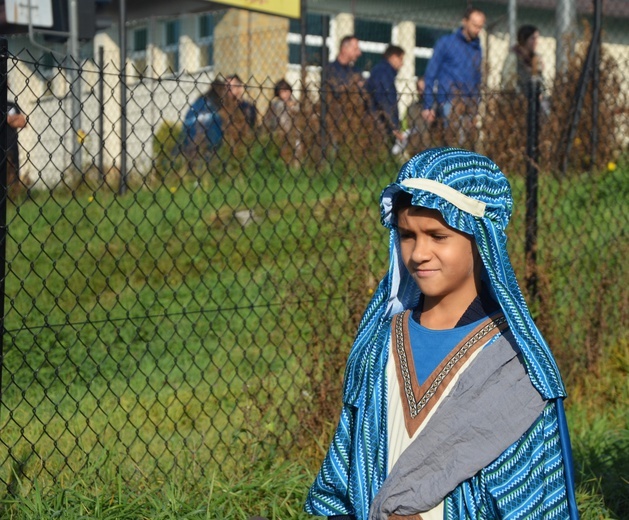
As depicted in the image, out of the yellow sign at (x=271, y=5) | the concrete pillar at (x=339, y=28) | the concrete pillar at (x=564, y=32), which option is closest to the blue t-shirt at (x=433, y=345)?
the concrete pillar at (x=564, y=32)

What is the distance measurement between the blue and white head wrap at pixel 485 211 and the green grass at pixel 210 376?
1.58 meters

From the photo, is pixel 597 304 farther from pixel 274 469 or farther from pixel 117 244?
pixel 117 244

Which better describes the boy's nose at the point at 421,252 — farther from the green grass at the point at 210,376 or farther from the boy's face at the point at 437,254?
the green grass at the point at 210,376

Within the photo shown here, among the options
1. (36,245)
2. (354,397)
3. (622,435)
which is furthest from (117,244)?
(354,397)

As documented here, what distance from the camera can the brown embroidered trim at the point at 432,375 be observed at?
2.24m

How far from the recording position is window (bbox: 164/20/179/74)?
54.1 ft

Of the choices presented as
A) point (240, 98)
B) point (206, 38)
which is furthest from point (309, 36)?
point (240, 98)

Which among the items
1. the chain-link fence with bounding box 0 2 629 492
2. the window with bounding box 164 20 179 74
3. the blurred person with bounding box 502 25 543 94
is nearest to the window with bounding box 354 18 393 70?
the window with bounding box 164 20 179 74

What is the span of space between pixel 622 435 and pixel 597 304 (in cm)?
110

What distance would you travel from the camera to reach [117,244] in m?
7.75

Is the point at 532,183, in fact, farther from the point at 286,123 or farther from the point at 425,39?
the point at 425,39

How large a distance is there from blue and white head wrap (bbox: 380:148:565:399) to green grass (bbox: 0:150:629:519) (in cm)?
158

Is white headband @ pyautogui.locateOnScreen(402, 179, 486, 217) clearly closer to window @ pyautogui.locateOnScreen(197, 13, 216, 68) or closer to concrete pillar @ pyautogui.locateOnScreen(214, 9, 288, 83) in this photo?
concrete pillar @ pyautogui.locateOnScreen(214, 9, 288, 83)

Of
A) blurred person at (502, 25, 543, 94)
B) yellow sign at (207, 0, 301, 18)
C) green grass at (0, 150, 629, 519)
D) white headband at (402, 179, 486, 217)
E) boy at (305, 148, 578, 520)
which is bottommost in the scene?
green grass at (0, 150, 629, 519)
